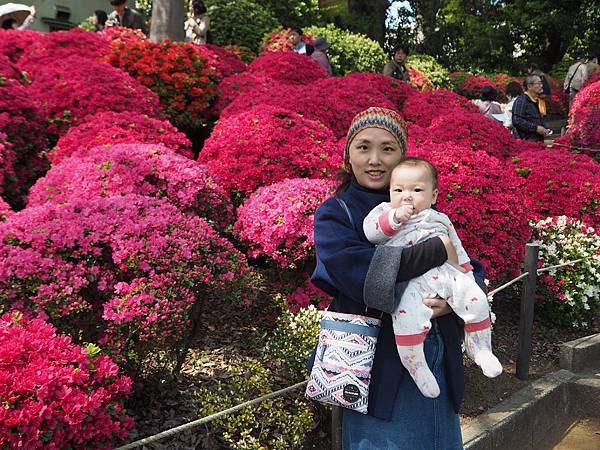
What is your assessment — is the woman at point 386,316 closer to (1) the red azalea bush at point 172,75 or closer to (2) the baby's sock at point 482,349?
(2) the baby's sock at point 482,349

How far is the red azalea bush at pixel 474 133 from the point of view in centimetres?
618

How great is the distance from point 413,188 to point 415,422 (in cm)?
76

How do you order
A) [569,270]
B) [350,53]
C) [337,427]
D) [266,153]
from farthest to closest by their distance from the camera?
[350,53] → [569,270] → [266,153] → [337,427]

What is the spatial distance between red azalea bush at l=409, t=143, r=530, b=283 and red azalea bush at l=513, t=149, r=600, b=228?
102cm

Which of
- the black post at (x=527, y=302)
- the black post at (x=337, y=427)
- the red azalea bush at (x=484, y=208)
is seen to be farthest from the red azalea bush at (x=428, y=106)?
the black post at (x=337, y=427)

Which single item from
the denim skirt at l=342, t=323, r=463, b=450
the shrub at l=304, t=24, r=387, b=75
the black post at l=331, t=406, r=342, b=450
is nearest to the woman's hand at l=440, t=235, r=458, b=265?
the denim skirt at l=342, t=323, r=463, b=450

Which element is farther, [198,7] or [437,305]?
[198,7]

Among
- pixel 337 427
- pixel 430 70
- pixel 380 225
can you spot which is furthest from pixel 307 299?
pixel 430 70

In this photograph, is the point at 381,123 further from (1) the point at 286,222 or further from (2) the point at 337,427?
(1) the point at 286,222

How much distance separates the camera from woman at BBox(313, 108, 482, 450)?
1835 mm

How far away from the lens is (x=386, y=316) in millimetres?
1957

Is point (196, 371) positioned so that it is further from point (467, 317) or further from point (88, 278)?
point (467, 317)

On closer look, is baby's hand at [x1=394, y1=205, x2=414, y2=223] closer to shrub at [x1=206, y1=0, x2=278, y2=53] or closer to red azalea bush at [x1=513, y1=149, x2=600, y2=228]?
red azalea bush at [x1=513, y1=149, x2=600, y2=228]

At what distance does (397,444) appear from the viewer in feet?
6.23
